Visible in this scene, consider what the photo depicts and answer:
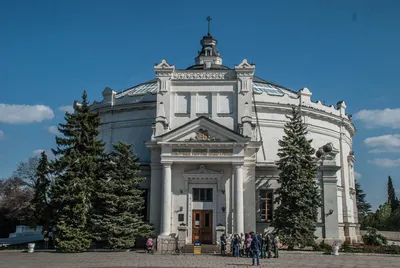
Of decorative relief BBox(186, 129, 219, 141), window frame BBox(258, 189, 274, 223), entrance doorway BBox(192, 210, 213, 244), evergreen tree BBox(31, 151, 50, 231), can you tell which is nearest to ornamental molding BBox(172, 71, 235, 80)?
decorative relief BBox(186, 129, 219, 141)

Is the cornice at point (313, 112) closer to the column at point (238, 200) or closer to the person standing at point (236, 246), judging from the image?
the column at point (238, 200)

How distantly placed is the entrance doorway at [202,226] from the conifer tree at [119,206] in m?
3.58

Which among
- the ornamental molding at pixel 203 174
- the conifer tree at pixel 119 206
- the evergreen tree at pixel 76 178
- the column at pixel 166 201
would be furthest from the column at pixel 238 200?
the evergreen tree at pixel 76 178

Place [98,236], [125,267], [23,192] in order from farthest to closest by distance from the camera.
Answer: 1. [23,192]
2. [98,236]
3. [125,267]

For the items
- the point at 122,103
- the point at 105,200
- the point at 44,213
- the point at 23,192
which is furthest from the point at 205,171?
the point at 23,192

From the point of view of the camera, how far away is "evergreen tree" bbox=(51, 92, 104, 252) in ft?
99.7

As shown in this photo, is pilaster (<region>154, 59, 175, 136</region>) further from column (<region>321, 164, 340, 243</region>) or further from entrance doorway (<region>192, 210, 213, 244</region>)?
column (<region>321, 164, 340, 243</region>)

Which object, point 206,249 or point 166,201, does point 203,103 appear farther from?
point 206,249

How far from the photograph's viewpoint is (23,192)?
56125 mm

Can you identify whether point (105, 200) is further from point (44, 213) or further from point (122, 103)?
point (122, 103)

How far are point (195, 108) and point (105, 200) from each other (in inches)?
411

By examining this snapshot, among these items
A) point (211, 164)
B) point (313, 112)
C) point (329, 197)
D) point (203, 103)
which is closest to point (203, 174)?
point (211, 164)

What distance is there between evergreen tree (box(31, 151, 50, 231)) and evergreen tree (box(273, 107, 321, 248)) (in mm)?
17384

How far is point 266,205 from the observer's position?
37.8m
